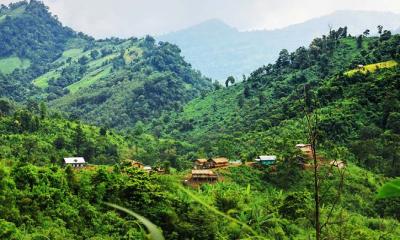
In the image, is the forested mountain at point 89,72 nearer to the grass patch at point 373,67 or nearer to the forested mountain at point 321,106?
the forested mountain at point 321,106

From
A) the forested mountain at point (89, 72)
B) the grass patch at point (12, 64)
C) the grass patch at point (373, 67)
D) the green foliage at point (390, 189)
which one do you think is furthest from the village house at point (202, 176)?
the grass patch at point (12, 64)

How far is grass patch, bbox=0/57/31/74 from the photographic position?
423 feet

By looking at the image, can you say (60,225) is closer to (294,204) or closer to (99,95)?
(294,204)

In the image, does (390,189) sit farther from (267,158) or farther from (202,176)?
(267,158)

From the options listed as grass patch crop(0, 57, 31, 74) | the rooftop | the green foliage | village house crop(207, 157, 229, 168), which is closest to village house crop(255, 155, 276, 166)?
the rooftop

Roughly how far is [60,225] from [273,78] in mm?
57117

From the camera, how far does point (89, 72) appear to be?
406ft

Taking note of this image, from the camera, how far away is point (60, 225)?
2016 centimetres

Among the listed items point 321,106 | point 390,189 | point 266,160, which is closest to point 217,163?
point 266,160

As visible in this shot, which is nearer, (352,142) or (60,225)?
(60,225)

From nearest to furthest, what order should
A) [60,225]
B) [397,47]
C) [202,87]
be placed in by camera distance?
[60,225] → [397,47] → [202,87]

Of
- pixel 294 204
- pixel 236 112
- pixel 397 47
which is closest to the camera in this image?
pixel 294 204

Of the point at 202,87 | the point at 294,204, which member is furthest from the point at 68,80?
the point at 294,204

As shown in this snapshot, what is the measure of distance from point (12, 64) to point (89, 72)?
2287 cm
